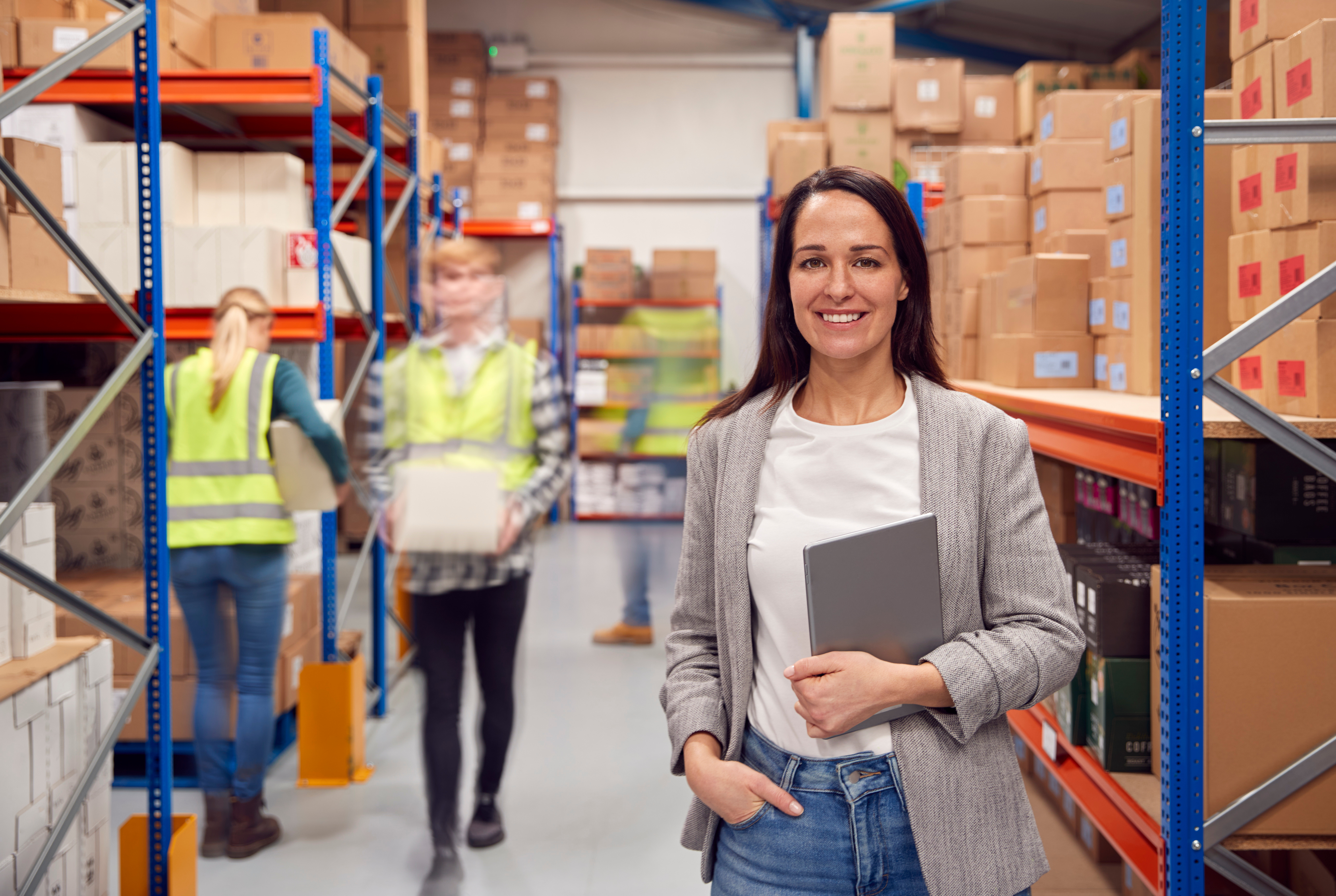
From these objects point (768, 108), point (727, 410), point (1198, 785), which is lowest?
point (1198, 785)

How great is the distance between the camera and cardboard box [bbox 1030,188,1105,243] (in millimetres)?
3533

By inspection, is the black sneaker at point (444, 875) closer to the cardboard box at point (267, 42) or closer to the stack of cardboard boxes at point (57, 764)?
the stack of cardboard boxes at point (57, 764)

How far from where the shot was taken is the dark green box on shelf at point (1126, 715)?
2086 mm

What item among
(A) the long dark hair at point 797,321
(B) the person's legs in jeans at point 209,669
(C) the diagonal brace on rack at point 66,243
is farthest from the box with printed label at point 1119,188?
(B) the person's legs in jeans at point 209,669

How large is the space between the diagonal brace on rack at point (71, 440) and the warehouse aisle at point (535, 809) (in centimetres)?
150

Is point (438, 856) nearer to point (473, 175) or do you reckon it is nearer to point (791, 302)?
point (791, 302)

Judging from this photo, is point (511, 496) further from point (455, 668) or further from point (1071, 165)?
point (1071, 165)

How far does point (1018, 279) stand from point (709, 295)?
5745 millimetres

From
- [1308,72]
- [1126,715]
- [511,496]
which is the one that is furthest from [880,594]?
[511,496]

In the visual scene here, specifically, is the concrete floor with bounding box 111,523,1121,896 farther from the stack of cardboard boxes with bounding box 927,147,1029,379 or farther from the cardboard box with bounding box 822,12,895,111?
the cardboard box with bounding box 822,12,895,111

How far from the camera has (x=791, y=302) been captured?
1.39 m

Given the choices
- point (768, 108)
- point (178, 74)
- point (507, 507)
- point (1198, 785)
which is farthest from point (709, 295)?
point (1198, 785)

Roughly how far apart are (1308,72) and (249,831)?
3.43m

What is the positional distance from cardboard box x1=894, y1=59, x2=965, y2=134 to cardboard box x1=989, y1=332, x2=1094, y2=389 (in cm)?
340
